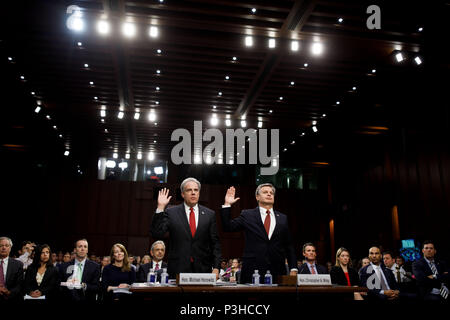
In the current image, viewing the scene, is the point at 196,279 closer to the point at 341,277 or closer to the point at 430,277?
the point at 341,277

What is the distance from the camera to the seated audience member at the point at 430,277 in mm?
5469

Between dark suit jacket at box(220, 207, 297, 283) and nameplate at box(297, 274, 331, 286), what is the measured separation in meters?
0.58

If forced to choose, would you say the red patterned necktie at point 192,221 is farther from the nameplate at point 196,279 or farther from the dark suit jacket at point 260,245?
the nameplate at point 196,279

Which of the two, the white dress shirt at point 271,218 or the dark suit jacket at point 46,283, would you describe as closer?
the white dress shirt at point 271,218

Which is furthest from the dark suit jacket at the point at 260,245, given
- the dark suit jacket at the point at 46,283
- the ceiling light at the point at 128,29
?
the ceiling light at the point at 128,29

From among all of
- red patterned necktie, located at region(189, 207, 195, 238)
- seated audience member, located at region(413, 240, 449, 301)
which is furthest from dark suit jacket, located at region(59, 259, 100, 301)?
seated audience member, located at region(413, 240, 449, 301)

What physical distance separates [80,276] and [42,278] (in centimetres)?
45

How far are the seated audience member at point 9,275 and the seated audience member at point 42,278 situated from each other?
129mm

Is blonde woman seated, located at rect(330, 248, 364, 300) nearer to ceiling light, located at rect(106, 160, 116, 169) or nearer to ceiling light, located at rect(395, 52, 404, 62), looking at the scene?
ceiling light, located at rect(395, 52, 404, 62)

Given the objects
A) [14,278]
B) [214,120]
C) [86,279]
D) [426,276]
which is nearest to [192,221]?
[86,279]

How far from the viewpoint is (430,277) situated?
556 centimetres

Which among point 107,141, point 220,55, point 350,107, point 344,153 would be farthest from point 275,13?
point 107,141

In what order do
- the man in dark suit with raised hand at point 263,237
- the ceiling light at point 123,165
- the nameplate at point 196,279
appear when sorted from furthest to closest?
the ceiling light at point 123,165 < the man in dark suit with raised hand at point 263,237 < the nameplate at point 196,279

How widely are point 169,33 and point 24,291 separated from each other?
18.2 ft
